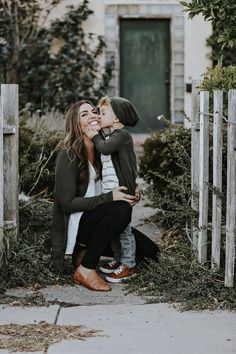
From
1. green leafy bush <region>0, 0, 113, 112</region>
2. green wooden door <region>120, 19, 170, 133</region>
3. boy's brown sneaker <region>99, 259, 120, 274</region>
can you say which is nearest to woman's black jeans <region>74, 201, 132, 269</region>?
boy's brown sneaker <region>99, 259, 120, 274</region>

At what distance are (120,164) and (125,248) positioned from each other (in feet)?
2.23

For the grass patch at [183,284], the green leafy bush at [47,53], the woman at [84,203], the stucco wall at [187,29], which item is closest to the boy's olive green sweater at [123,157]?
the woman at [84,203]

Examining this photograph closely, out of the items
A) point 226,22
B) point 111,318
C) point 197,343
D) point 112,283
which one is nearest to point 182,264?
point 112,283

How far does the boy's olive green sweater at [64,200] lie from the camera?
693cm

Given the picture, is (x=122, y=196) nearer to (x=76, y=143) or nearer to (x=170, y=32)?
(x=76, y=143)

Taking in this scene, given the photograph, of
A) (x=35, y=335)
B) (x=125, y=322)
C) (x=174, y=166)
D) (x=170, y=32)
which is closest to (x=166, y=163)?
(x=174, y=166)

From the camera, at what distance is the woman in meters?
6.89

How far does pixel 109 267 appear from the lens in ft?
23.7

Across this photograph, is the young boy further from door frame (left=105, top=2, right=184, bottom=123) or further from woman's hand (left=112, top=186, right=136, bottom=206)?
door frame (left=105, top=2, right=184, bottom=123)

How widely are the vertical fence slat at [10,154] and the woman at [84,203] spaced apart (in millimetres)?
406

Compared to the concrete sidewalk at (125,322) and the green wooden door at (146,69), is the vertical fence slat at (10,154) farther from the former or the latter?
the green wooden door at (146,69)

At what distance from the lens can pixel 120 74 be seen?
15.5 m

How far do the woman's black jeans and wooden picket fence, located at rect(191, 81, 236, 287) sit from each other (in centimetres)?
59

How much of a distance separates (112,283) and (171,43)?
8.85 meters
